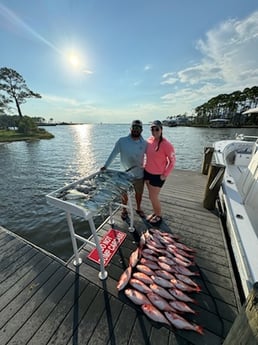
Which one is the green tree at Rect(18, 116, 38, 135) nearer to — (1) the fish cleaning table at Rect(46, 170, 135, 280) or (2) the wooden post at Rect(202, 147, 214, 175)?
(2) the wooden post at Rect(202, 147, 214, 175)

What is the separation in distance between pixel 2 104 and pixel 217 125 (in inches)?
1869

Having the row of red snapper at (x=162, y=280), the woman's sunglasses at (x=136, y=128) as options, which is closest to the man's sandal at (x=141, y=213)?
the row of red snapper at (x=162, y=280)

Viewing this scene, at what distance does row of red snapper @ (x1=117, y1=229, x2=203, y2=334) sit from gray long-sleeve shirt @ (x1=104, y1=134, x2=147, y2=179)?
107 cm

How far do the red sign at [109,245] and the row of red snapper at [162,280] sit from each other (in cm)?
32

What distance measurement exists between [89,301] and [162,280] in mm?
786

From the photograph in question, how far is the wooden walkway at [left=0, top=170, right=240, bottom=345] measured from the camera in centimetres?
140

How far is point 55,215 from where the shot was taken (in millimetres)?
4633

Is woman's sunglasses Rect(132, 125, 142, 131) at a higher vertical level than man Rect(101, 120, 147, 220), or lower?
higher

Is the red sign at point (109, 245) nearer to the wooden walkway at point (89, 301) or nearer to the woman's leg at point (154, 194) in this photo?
the wooden walkway at point (89, 301)

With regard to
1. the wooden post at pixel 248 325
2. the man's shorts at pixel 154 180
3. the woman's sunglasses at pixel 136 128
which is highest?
the woman's sunglasses at pixel 136 128

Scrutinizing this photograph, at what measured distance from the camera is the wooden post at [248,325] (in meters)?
0.71

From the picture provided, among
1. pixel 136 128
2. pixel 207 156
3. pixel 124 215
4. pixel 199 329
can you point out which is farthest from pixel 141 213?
pixel 207 156

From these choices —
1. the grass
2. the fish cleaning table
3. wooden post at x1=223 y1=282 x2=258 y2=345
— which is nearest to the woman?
the fish cleaning table

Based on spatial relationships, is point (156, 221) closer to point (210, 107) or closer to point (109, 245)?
point (109, 245)
